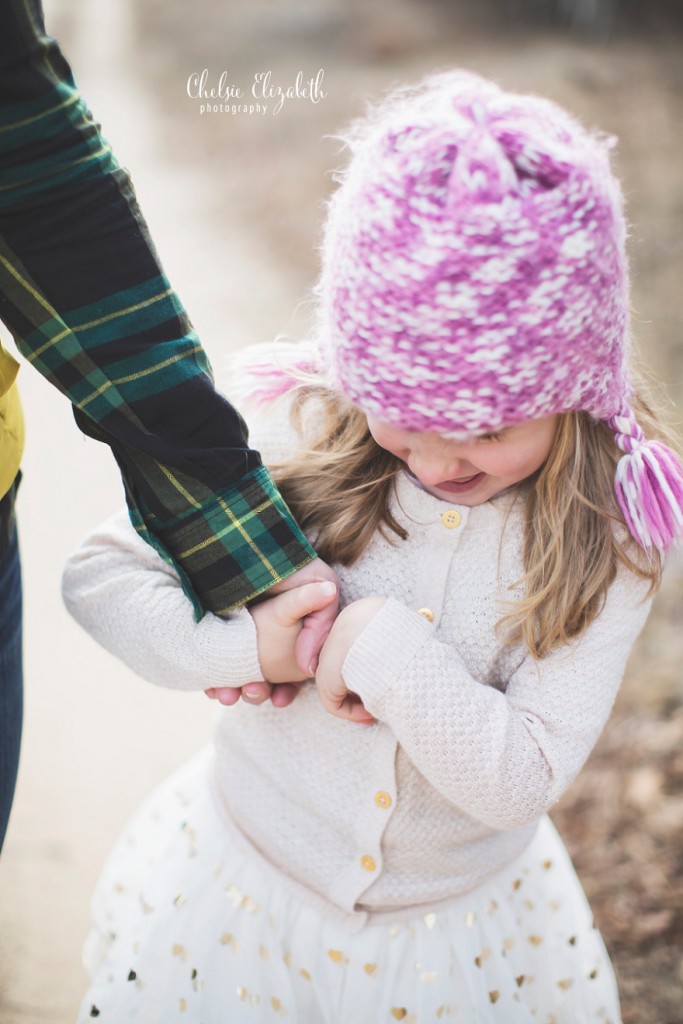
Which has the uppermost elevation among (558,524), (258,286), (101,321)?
(101,321)

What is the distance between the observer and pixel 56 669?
316cm

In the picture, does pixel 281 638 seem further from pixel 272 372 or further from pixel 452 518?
pixel 272 372

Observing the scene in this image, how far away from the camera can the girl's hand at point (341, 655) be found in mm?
1307

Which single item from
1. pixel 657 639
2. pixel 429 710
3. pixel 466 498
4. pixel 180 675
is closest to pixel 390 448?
pixel 466 498

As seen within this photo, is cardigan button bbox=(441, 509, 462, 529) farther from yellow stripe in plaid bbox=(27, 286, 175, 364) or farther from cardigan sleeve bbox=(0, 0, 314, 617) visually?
yellow stripe in plaid bbox=(27, 286, 175, 364)

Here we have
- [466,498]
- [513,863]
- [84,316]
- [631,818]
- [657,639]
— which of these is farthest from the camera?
[657,639]

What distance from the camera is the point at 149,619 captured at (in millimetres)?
1403

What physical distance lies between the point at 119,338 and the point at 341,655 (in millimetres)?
511

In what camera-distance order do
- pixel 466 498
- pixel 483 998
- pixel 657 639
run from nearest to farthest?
pixel 466 498, pixel 483 998, pixel 657 639

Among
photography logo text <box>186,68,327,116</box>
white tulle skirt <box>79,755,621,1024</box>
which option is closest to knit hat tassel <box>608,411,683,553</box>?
white tulle skirt <box>79,755,621,1024</box>

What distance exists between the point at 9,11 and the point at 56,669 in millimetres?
2431

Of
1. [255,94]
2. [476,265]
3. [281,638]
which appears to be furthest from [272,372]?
[255,94]

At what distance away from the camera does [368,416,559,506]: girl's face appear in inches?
47.6

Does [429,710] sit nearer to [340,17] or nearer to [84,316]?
[84,316]
